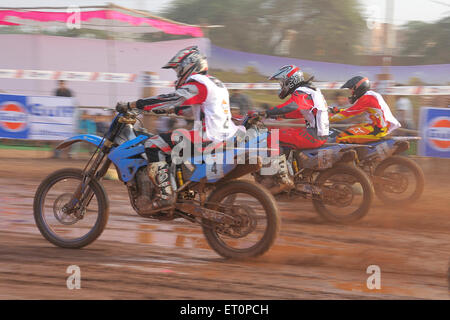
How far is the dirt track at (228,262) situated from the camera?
440 cm

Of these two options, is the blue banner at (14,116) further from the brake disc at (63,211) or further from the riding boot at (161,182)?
the riding boot at (161,182)

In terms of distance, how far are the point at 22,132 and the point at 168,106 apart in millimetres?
7625

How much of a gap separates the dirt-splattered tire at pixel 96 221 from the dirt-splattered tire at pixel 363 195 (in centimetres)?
285

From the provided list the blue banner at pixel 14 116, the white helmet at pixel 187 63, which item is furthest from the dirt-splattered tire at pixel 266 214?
the blue banner at pixel 14 116

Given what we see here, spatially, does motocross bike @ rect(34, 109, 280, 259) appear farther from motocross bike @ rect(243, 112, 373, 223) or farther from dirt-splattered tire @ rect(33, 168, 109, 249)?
motocross bike @ rect(243, 112, 373, 223)

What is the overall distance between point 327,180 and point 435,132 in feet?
14.9

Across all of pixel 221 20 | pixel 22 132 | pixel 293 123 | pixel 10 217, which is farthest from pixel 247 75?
pixel 10 217

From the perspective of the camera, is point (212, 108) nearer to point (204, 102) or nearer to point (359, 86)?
point (204, 102)

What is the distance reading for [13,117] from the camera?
11891 millimetres

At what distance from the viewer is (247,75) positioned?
14.7 meters

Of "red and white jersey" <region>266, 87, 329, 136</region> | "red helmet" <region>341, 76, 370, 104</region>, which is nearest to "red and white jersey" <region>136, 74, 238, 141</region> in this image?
"red and white jersey" <region>266, 87, 329, 136</region>

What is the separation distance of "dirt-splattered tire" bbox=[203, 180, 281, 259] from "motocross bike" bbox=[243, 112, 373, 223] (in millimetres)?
1756

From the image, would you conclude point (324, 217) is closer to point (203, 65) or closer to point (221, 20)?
point (203, 65)

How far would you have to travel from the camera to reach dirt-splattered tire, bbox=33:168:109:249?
17.4 ft
